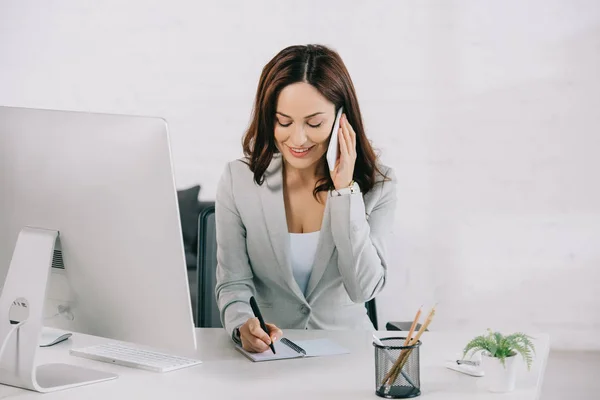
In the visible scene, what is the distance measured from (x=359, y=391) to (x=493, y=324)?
268 centimetres

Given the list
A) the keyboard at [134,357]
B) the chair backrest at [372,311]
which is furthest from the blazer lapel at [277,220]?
the keyboard at [134,357]

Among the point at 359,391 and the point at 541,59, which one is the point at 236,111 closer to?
the point at 541,59

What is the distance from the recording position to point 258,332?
5.89 feet

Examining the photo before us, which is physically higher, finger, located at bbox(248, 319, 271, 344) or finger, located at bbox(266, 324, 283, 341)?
finger, located at bbox(248, 319, 271, 344)

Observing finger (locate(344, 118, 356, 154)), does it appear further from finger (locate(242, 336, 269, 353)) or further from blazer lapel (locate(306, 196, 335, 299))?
finger (locate(242, 336, 269, 353))

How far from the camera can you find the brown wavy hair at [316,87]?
7.36ft

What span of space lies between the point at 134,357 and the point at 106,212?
436 mm

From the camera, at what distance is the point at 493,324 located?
13.3 feet

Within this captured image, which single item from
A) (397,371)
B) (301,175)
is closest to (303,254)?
(301,175)

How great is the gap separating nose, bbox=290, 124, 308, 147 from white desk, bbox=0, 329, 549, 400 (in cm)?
57

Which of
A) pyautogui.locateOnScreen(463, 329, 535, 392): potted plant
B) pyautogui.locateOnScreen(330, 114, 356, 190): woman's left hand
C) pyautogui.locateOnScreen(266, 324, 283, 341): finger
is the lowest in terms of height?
pyautogui.locateOnScreen(266, 324, 283, 341): finger

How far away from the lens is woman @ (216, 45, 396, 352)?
218cm

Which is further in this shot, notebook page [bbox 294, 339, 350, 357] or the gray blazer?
the gray blazer

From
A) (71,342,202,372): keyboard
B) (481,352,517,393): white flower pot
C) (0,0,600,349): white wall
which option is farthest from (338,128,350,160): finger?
(0,0,600,349): white wall
